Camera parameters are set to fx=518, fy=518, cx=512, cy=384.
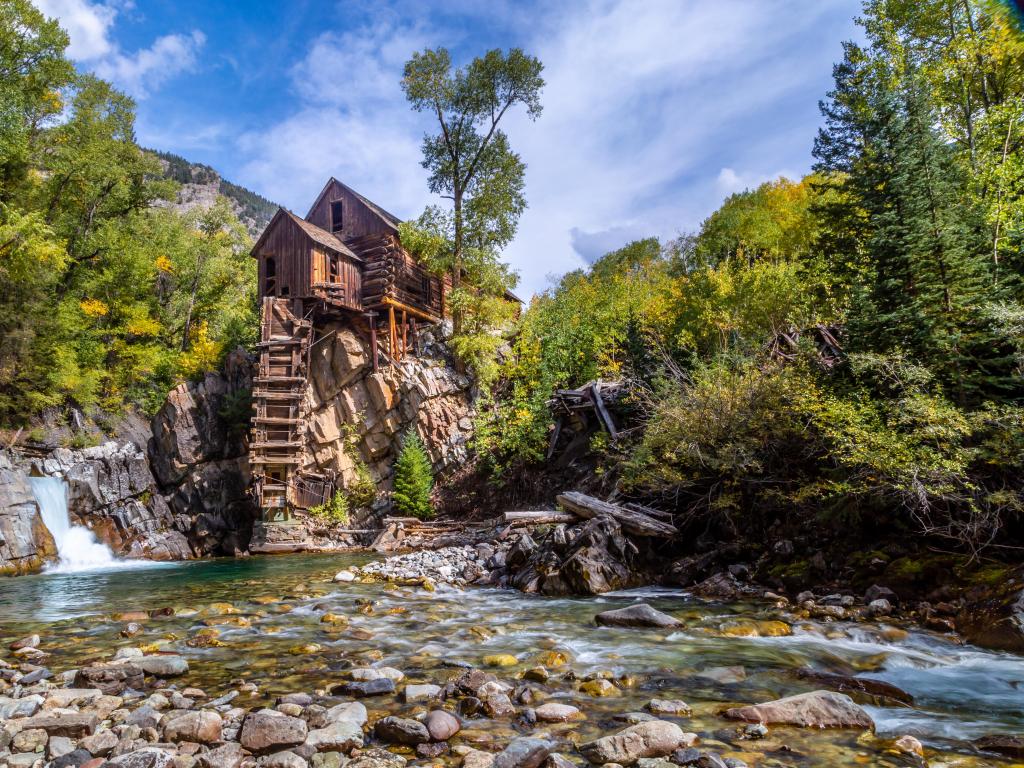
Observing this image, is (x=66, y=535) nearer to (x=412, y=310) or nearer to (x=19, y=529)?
(x=19, y=529)

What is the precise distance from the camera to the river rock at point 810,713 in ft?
13.3

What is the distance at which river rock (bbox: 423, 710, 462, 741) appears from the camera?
155 inches

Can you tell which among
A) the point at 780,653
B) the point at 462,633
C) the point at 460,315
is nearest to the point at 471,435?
the point at 460,315

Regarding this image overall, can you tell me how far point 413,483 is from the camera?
23.9 metres

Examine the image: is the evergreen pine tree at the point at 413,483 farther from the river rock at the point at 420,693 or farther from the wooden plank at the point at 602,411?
the river rock at the point at 420,693

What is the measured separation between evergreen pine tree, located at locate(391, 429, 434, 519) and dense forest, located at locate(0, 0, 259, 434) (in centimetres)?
1389

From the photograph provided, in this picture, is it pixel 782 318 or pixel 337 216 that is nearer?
pixel 782 318

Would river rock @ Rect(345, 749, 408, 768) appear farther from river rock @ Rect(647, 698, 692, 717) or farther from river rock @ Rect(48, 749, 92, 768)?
river rock @ Rect(647, 698, 692, 717)

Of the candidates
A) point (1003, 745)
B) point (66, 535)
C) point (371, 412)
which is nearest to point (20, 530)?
point (66, 535)

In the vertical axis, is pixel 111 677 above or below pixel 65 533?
above

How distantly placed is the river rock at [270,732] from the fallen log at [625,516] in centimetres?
826

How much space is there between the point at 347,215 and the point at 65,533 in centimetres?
2055

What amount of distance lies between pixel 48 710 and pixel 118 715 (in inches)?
23.0

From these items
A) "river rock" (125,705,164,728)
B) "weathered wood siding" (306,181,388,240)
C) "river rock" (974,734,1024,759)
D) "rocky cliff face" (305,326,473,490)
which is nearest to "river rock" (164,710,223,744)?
"river rock" (125,705,164,728)
